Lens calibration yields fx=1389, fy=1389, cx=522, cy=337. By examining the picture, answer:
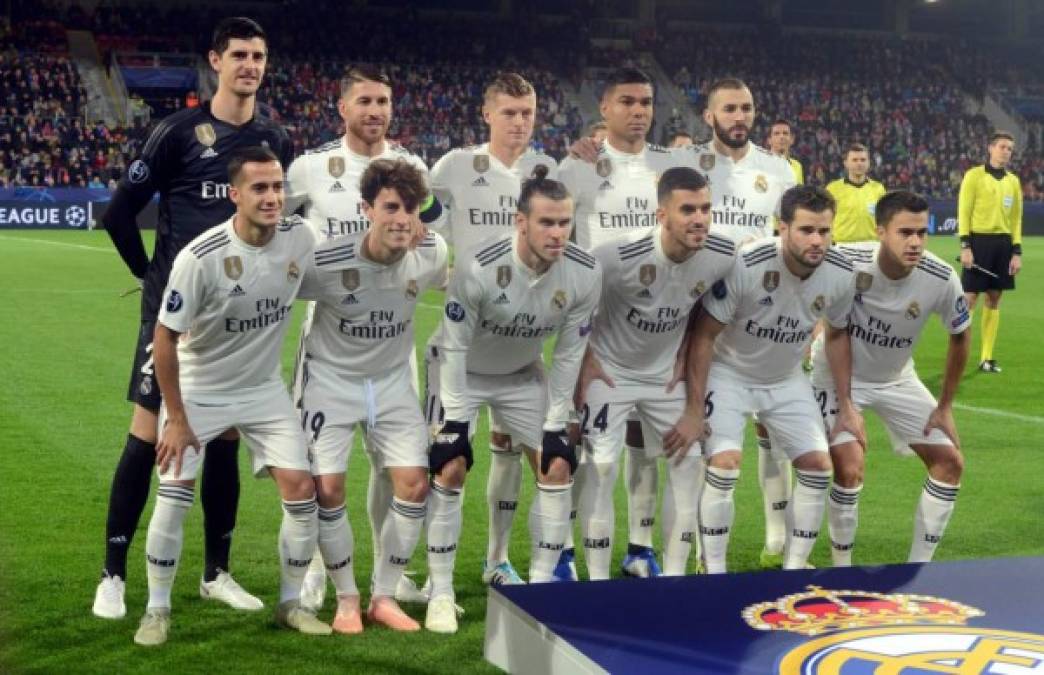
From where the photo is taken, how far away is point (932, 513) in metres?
6.28

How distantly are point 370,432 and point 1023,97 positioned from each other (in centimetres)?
4975

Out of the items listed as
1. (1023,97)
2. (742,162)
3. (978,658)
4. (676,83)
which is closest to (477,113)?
(676,83)

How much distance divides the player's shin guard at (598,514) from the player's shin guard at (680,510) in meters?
0.29

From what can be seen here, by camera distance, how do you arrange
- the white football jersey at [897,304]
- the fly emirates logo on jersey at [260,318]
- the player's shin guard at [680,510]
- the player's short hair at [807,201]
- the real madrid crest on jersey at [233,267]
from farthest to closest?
the white football jersey at [897,304]
the player's shin guard at [680,510]
the player's short hair at [807,201]
the fly emirates logo on jersey at [260,318]
the real madrid crest on jersey at [233,267]

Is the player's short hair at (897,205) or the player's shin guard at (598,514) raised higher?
the player's short hair at (897,205)

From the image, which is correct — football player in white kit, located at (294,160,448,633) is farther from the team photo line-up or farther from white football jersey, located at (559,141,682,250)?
white football jersey, located at (559,141,682,250)

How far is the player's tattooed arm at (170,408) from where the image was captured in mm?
5125

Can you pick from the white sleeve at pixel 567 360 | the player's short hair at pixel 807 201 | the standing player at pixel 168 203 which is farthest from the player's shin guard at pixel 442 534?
the player's short hair at pixel 807 201

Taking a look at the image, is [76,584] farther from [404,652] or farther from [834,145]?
[834,145]

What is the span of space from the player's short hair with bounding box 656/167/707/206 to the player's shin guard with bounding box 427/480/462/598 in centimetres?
151

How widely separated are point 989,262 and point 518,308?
906 cm

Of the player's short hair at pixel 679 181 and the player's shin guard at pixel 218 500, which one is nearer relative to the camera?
the player's short hair at pixel 679 181

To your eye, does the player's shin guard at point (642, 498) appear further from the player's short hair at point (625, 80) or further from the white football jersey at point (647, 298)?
the player's short hair at point (625, 80)

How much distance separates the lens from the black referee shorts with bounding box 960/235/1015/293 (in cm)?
1341
